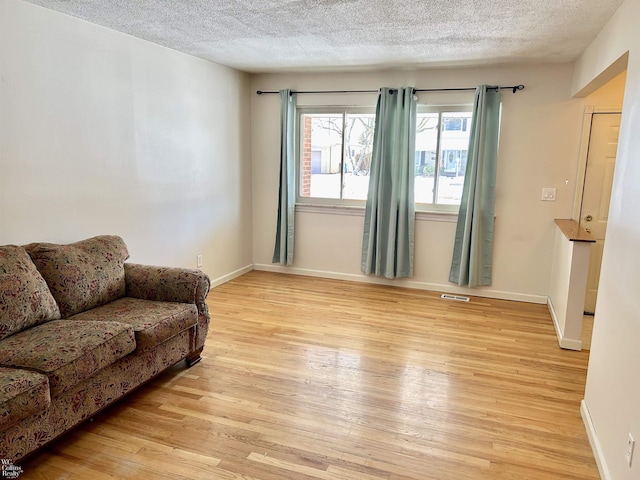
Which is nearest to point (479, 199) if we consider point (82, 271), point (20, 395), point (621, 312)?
point (621, 312)

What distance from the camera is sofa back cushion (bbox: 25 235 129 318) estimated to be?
2703 millimetres

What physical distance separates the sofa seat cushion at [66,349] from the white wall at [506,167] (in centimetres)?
332

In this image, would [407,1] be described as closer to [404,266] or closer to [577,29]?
[577,29]

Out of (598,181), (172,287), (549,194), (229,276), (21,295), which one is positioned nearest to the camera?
(21,295)

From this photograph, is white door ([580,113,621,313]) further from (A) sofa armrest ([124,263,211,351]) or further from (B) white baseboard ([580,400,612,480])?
(A) sofa armrest ([124,263,211,351])

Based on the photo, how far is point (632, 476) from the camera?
1.71m

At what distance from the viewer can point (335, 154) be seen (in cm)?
538

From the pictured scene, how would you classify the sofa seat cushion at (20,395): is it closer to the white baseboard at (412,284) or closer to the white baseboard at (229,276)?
the white baseboard at (229,276)

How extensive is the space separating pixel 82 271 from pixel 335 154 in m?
3.29

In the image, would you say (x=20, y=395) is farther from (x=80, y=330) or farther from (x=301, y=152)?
(x=301, y=152)

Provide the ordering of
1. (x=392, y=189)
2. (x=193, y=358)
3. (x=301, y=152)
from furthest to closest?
(x=301, y=152) < (x=392, y=189) < (x=193, y=358)

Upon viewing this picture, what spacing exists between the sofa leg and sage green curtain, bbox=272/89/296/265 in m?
2.52

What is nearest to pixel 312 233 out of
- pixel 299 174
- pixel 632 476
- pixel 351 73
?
pixel 299 174

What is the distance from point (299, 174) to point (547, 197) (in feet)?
9.17
